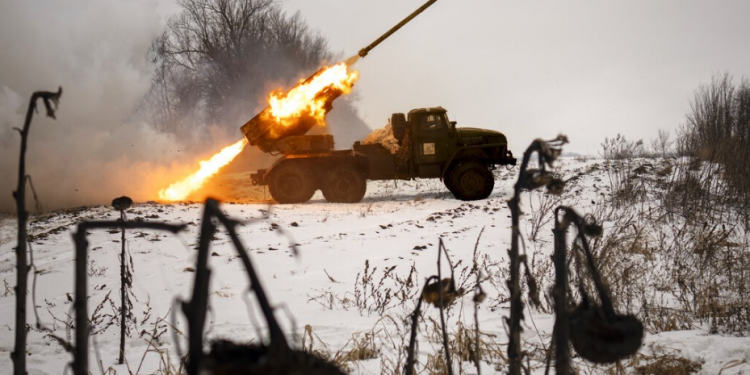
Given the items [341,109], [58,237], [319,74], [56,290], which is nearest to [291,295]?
[56,290]

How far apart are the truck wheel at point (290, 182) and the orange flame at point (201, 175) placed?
1614 millimetres

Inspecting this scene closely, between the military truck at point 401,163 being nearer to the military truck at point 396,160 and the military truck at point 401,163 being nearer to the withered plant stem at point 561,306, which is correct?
the military truck at point 396,160

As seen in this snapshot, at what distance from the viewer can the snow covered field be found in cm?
341

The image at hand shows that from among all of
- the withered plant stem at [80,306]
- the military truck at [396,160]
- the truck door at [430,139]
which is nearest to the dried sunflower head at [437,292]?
the withered plant stem at [80,306]

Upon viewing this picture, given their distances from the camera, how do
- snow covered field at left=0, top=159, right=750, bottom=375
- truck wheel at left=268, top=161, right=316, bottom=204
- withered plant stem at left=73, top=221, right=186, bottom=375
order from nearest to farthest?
withered plant stem at left=73, top=221, right=186, bottom=375 → snow covered field at left=0, top=159, right=750, bottom=375 → truck wheel at left=268, top=161, right=316, bottom=204

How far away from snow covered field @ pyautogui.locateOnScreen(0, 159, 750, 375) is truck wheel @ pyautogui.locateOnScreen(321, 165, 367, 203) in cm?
71

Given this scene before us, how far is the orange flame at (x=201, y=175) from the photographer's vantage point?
14.7 meters

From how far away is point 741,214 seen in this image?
26.5ft

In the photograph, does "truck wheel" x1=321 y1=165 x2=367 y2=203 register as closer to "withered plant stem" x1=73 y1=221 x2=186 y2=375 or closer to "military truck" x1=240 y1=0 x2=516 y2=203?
"military truck" x1=240 y1=0 x2=516 y2=203

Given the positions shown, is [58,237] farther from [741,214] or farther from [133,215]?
[741,214]

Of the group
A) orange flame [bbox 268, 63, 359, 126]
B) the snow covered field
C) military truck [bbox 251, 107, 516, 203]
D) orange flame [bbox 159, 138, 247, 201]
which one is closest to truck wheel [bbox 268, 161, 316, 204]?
military truck [bbox 251, 107, 516, 203]

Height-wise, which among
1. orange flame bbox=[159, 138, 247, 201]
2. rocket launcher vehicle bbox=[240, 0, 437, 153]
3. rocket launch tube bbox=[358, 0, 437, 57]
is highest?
rocket launch tube bbox=[358, 0, 437, 57]

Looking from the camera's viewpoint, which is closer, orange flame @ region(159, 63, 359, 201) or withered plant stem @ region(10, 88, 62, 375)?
withered plant stem @ region(10, 88, 62, 375)

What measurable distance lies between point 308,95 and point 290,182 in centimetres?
235
